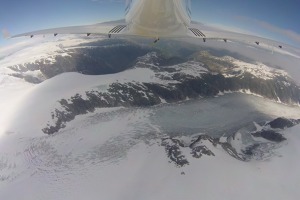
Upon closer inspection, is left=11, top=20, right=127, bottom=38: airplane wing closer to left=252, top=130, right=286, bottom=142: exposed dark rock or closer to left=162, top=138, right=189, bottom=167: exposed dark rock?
left=162, top=138, right=189, bottom=167: exposed dark rock

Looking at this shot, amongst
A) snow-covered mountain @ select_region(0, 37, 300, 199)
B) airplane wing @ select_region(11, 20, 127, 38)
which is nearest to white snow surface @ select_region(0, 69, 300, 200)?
snow-covered mountain @ select_region(0, 37, 300, 199)

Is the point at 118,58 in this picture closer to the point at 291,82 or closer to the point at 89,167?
the point at 291,82

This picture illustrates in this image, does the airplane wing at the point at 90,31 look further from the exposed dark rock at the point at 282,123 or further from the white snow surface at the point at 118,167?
the exposed dark rock at the point at 282,123

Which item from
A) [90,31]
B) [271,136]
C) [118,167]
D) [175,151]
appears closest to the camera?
[90,31]

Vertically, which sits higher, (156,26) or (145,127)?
(156,26)

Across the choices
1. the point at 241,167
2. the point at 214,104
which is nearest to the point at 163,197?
the point at 241,167

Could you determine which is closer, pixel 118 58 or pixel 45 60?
pixel 45 60

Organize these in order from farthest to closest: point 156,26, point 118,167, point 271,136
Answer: point 271,136 → point 118,167 → point 156,26

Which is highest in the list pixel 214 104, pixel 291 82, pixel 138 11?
pixel 138 11

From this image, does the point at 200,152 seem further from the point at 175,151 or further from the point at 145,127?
the point at 145,127

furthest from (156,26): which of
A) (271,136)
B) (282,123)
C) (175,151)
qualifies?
(282,123)
